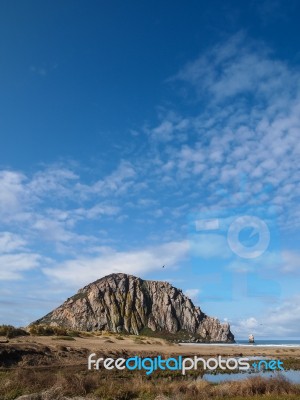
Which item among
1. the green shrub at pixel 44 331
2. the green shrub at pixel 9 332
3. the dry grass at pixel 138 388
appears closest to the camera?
the dry grass at pixel 138 388

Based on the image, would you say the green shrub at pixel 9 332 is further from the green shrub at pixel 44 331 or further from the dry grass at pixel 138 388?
the dry grass at pixel 138 388

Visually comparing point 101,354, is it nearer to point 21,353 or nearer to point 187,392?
point 21,353

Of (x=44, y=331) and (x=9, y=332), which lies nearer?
(x=9, y=332)

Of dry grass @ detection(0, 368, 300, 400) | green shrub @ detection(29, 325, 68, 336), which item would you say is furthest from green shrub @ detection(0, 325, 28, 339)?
dry grass @ detection(0, 368, 300, 400)

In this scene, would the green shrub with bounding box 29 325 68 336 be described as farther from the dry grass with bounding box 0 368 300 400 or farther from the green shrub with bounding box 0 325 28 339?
the dry grass with bounding box 0 368 300 400

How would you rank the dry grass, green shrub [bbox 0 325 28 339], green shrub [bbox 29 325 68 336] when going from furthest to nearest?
green shrub [bbox 29 325 68 336], green shrub [bbox 0 325 28 339], the dry grass

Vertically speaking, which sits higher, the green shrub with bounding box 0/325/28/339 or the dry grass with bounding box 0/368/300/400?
the green shrub with bounding box 0/325/28/339

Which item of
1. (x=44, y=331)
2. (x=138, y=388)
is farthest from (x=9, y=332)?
(x=138, y=388)

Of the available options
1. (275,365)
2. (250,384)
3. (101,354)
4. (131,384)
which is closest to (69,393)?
(131,384)

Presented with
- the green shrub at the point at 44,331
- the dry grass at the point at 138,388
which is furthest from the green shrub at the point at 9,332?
the dry grass at the point at 138,388

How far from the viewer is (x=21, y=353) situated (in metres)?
47.4

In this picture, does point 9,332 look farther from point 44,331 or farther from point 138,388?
point 138,388

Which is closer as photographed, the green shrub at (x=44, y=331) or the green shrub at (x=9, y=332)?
the green shrub at (x=9, y=332)

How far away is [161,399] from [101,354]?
34484 millimetres
